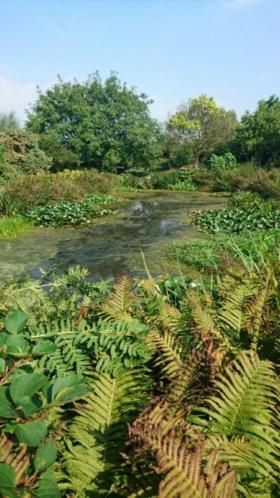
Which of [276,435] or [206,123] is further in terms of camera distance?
[206,123]

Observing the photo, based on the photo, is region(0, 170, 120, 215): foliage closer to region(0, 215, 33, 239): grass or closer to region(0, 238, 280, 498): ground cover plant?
region(0, 215, 33, 239): grass

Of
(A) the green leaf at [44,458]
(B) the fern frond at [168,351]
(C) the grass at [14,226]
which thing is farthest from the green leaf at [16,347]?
(C) the grass at [14,226]

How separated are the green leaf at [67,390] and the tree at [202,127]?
→ 127 feet

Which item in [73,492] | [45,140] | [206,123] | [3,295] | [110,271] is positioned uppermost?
[206,123]

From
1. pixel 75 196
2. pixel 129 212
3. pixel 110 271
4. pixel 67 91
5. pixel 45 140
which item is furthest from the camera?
pixel 67 91

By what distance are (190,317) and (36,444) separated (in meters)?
0.89

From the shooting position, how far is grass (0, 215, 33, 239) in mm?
10179

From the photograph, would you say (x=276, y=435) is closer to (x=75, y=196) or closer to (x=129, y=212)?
(x=129, y=212)

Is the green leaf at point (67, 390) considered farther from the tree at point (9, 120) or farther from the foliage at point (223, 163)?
the tree at point (9, 120)

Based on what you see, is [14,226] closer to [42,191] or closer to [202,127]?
[42,191]

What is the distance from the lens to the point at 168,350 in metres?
1.20

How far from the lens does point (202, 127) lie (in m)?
42.5

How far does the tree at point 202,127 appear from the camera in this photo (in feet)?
133

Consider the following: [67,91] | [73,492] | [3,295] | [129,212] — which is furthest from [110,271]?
[67,91]
